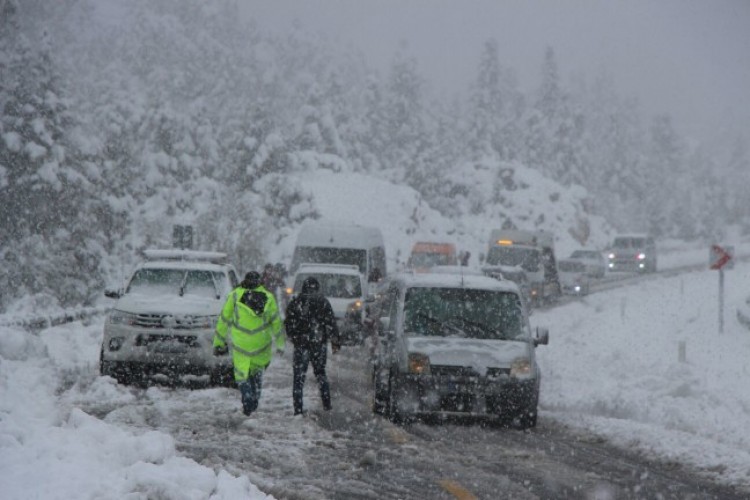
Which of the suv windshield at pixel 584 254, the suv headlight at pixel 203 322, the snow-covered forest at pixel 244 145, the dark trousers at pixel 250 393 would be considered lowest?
the dark trousers at pixel 250 393

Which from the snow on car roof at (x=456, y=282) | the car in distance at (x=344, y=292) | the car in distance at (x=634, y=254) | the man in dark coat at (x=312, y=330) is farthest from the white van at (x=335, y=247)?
the car in distance at (x=634, y=254)

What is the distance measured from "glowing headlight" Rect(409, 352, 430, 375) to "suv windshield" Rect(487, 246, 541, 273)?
2253 centimetres

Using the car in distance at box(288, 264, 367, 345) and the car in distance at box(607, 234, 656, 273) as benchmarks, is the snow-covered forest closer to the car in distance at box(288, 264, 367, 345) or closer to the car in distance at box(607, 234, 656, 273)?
the car in distance at box(288, 264, 367, 345)

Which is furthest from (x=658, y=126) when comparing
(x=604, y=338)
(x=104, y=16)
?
(x=604, y=338)

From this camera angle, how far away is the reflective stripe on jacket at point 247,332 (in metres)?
12.1

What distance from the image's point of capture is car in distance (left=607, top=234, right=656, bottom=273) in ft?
191

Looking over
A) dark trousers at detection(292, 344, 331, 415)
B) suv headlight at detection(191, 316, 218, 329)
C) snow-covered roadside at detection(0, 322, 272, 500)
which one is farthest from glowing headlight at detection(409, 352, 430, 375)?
snow-covered roadside at detection(0, 322, 272, 500)

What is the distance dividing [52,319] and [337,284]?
254 inches

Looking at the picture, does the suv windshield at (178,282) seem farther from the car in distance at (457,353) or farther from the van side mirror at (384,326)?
→ the car in distance at (457,353)

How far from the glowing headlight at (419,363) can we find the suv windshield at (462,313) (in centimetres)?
71

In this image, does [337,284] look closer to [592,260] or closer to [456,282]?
[456,282]

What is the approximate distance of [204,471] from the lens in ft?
23.1

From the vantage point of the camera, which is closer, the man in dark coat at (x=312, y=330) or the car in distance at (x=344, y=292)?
the man in dark coat at (x=312, y=330)

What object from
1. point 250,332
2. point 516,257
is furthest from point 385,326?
point 516,257
